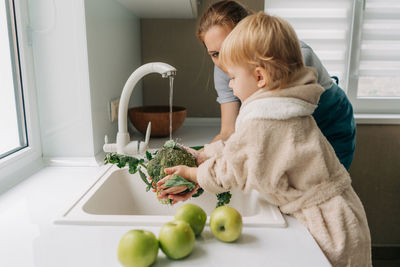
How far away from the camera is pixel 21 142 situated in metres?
1.09

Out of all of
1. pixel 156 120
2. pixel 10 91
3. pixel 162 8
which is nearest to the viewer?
pixel 10 91

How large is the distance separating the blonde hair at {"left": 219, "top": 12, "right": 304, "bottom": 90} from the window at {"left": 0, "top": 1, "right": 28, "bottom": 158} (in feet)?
2.37

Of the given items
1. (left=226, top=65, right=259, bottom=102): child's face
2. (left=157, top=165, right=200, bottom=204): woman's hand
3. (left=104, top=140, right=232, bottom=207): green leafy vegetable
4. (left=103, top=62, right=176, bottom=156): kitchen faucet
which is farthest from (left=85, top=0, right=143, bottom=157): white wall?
(left=226, top=65, right=259, bottom=102): child's face

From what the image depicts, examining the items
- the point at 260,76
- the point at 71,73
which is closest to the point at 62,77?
the point at 71,73

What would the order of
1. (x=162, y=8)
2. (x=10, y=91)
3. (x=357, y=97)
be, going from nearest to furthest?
(x=10, y=91)
(x=162, y=8)
(x=357, y=97)

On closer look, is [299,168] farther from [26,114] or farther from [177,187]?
[26,114]

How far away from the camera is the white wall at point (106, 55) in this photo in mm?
1157

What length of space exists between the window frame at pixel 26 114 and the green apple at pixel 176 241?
1.93 feet

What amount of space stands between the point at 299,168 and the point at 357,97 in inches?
65.7

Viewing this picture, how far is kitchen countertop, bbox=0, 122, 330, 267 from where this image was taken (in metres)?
0.60

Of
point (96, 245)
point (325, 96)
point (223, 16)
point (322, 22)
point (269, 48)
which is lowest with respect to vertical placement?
point (96, 245)

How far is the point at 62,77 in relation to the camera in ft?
3.71

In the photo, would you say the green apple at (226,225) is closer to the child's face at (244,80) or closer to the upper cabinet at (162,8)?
the child's face at (244,80)

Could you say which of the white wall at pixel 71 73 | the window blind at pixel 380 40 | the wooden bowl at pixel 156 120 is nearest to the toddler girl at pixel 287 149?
the white wall at pixel 71 73
